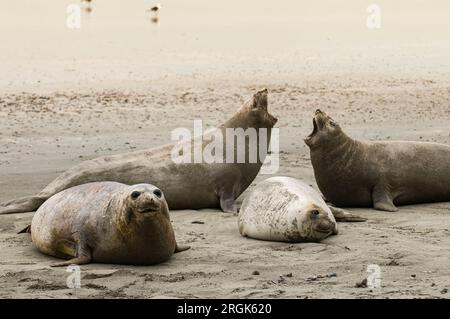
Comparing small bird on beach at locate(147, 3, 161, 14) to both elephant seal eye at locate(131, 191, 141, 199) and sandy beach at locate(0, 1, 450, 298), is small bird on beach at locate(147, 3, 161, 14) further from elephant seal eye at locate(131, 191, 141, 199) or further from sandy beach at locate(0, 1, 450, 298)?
elephant seal eye at locate(131, 191, 141, 199)

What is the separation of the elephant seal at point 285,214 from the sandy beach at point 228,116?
0.12m

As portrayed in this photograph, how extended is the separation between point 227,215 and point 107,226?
79.0 inches

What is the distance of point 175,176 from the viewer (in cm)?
948

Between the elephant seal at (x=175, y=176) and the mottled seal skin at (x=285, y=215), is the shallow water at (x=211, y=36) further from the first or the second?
the mottled seal skin at (x=285, y=215)

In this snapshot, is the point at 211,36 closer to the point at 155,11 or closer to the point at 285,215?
the point at 155,11

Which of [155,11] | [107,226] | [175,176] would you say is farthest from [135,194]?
[155,11]

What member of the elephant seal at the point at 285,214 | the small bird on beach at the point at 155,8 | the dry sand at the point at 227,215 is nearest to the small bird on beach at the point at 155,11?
the small bird on beach at the point at 155,8

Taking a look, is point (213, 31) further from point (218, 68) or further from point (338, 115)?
point (338, 115)

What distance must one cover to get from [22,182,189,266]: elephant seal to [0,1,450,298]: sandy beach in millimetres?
116

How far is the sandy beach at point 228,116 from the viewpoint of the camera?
22.2ft

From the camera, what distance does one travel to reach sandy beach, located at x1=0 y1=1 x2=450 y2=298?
6.77 metres

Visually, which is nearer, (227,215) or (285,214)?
(285,214)
